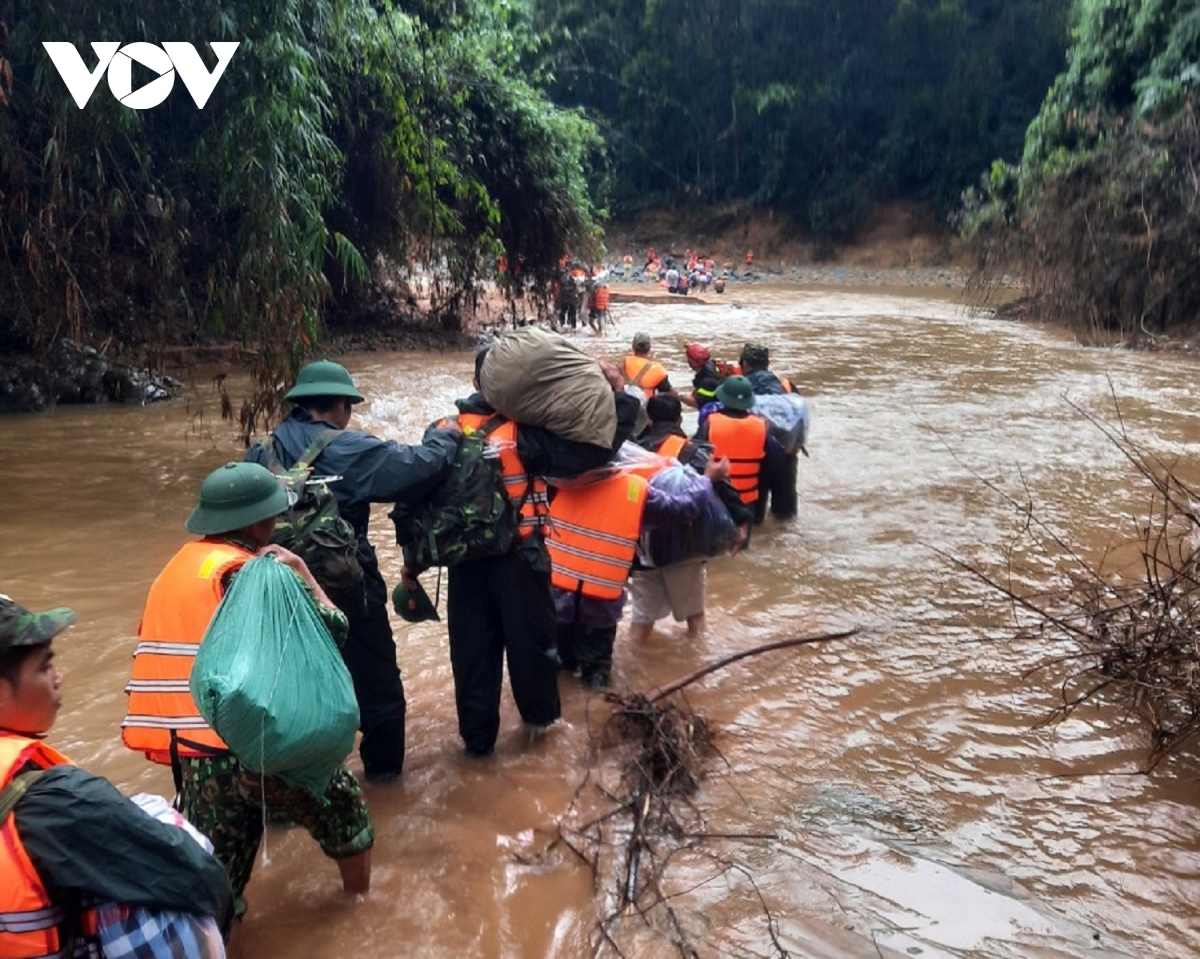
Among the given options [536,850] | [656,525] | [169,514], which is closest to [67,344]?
[169,514]

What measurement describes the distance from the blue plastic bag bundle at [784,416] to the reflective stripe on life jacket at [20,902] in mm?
5942

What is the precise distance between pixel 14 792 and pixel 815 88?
48232 mm

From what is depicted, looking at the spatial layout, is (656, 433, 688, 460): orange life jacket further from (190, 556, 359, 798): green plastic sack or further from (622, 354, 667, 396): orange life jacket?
(190, 556, 359, 798): green plastic sack

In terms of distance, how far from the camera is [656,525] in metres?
5.04

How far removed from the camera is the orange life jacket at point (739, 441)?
690 centimetres

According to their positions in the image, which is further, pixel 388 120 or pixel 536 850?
pixel 388 120

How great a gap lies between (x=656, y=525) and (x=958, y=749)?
5.50 ft

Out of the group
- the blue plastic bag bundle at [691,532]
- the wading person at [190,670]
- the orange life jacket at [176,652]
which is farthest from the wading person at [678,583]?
the orange life jacket at [176,652]

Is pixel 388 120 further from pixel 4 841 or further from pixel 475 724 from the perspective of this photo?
pixel 4 841

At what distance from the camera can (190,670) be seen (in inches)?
107

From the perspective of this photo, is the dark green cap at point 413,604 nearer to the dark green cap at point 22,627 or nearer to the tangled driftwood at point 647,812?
the tangled driftwood at point 647,812

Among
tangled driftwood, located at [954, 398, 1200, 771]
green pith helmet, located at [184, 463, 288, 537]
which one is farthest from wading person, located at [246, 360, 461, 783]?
tangled driftwood, located at [954, 398, 1200, 771]

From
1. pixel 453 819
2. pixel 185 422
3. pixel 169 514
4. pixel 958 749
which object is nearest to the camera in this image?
pixel 453 819

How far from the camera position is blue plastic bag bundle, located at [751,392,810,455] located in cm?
739
